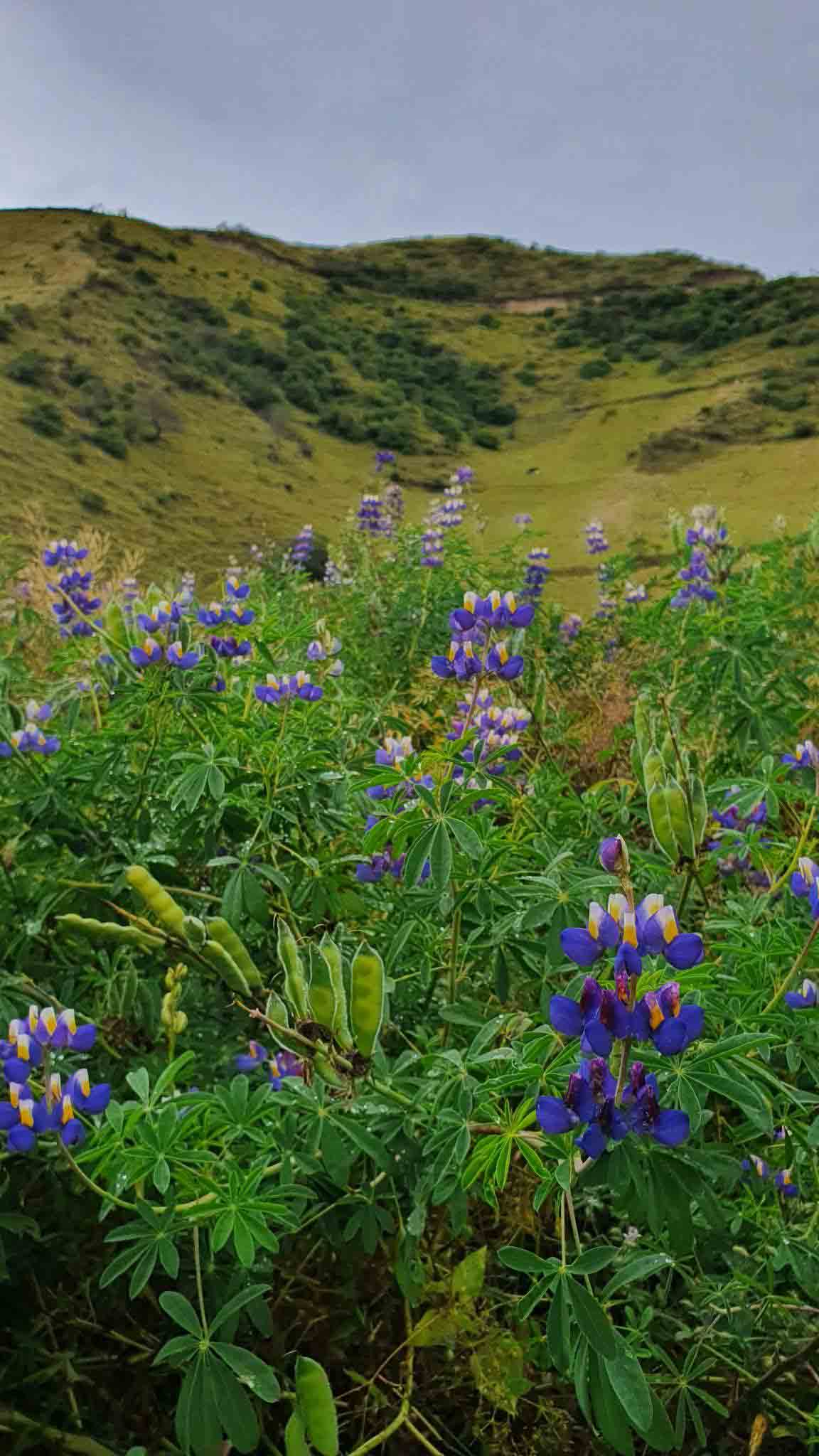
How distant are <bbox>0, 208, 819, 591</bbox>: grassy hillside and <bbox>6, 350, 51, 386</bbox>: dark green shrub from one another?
0.16 ft

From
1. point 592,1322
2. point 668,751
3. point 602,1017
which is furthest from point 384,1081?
point 668,751

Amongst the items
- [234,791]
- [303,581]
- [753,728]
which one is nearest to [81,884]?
[234,791]

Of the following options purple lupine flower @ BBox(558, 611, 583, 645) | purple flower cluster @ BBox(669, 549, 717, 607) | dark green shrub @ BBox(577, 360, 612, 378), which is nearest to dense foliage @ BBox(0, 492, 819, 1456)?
purple flower cluster @ BBox(669, 549, 717, 607)

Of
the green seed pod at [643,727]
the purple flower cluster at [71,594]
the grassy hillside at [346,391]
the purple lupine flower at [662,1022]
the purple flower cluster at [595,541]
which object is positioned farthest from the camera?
the grassy hillside at [346,391]

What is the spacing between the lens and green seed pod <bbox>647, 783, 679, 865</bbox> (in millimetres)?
1251

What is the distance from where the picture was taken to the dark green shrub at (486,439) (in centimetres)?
2195

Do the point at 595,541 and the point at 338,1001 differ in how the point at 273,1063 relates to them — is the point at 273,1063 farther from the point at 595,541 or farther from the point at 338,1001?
the point at 595,541

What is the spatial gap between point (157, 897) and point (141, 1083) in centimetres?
24

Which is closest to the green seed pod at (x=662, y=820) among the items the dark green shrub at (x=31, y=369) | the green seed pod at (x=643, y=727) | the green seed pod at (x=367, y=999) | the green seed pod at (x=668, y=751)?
the green seed pod at (x=668, y=751)

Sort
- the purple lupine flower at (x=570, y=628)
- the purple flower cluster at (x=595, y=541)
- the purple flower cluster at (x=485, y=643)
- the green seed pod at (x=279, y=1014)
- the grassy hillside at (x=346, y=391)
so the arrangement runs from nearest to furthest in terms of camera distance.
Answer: the green seed pod at (x=279, y=1014), the purple flower cluster at (x=485, y=643), the purple lupine flower at (x=570, y=628), the purple flower cluster at (x=595, y=541), the grassy hillside at (x=346, y=391)

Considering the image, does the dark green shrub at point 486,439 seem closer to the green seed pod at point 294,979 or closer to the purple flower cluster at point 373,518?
the purple flower cluster at point 373,518

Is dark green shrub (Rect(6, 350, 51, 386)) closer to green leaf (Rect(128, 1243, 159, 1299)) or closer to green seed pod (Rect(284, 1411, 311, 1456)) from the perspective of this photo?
green leaf (Rect(128, 1243, 159, 1299))

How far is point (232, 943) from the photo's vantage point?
A: 123 centimetres

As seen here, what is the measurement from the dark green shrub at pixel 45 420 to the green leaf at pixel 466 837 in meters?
15.8
